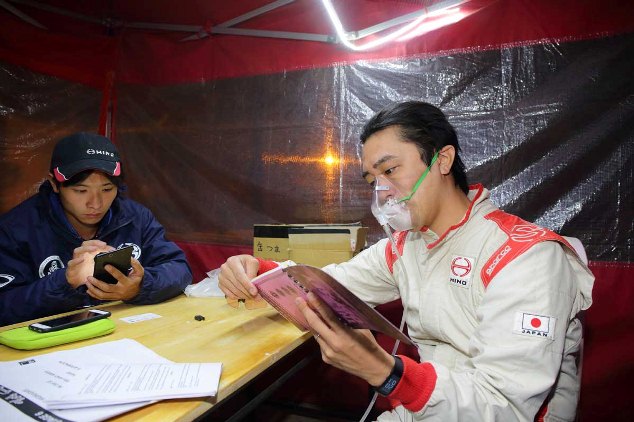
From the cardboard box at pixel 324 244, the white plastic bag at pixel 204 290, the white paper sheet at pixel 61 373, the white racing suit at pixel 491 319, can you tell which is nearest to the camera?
the white paper sheet at pixel 61 373

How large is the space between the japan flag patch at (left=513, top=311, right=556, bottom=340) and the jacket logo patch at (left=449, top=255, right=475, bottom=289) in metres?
0.23

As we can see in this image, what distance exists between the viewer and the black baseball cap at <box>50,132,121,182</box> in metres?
1.71

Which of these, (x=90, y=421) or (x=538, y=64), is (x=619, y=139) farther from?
(x=90, y=421)

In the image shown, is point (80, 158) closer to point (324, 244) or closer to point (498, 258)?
point (324, 244)

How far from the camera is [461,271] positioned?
1.15 metres

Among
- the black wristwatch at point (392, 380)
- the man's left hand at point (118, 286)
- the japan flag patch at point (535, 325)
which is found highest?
the japan flag patch at point (535, 325)

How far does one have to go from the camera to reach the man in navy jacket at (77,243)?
1.43 metres

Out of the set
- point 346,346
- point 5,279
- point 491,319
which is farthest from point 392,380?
point 5,279

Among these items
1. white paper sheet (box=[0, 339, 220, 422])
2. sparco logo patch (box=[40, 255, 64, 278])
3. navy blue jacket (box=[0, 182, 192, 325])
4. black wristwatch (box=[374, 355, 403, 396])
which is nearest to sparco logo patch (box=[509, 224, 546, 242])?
black wristwatch (box=[374, 355, 403, 396])

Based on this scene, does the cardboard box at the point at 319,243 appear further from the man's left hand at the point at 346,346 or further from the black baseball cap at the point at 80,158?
the man's left hand at the point at 346,346

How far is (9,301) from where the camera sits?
1.45m

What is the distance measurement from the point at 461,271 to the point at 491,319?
0.23 m

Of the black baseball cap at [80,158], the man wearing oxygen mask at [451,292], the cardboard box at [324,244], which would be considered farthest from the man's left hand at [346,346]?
the black baseball cap at [80,158]

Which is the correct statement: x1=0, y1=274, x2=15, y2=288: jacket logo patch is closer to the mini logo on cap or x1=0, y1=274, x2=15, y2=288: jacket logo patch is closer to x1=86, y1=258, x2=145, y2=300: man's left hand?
x1=86, y1=258, x2=145, y2=300: man's left hand
